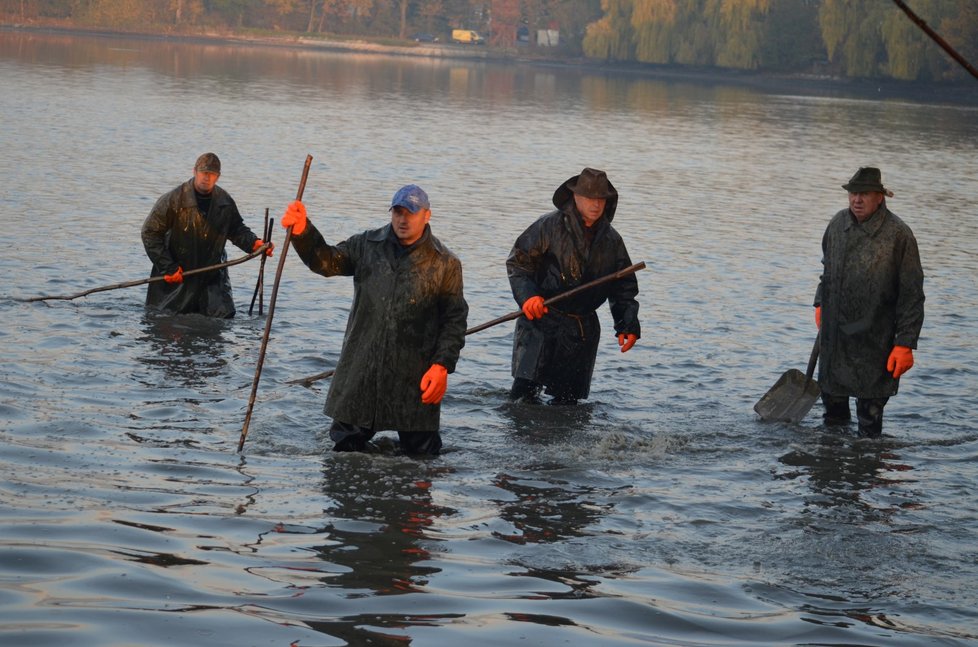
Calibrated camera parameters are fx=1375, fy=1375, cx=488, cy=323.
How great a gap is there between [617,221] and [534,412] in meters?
13.3

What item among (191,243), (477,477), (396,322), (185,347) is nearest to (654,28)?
(191,243)

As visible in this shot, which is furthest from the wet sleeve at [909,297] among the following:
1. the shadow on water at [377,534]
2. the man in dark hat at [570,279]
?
the shadow on water at [377,534]

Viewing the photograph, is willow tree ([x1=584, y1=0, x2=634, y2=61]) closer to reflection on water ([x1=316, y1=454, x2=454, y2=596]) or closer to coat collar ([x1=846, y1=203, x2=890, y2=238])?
coat collar ([x1=846, y1=203, x2=890, y2=238])

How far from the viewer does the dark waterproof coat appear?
12.0m

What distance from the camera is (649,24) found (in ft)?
328

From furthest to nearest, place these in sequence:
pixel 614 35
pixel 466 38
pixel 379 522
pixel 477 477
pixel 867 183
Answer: pixel 466 38, pixel 614 35, pixel 867 183, pixel 477 477, pixel 379 522

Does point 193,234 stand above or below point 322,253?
below

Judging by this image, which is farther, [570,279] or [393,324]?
[570,279]

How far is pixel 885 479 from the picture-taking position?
29.4ft

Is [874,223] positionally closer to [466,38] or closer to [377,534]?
[377,534]

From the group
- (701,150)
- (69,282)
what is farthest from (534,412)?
(701,150)

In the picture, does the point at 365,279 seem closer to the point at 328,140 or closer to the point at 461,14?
the point at 328,140

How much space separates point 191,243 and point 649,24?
9147 centimetres

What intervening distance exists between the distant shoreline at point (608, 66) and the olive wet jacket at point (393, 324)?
238 feet
